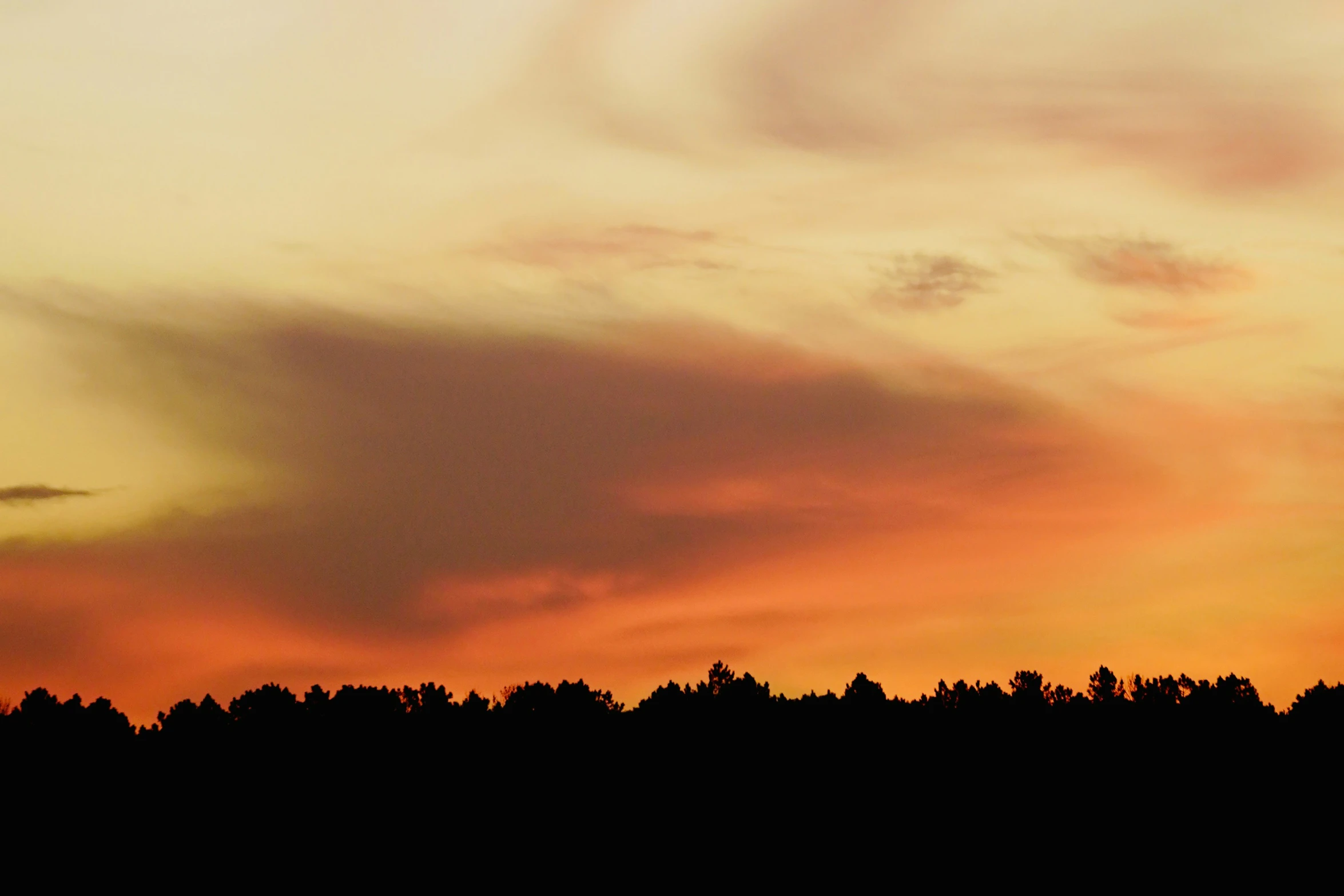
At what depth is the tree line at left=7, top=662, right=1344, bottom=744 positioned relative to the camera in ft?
512

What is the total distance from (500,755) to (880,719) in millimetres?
40107

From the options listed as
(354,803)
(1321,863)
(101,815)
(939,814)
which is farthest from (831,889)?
(101,815)

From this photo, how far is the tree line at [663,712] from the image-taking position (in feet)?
512

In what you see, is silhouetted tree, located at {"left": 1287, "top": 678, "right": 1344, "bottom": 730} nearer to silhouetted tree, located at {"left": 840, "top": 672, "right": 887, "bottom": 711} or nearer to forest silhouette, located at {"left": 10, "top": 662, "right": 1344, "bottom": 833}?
forest silhouette, located at {"left": 10, "top": 662, "right": 1344, "bottom": 833}

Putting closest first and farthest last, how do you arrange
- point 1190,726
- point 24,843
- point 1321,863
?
1. point 1321,863
2. point 24,843
3. point 1190,726

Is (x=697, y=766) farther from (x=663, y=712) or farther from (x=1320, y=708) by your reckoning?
(x=1320, y=708)

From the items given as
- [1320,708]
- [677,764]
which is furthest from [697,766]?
[1320,708]

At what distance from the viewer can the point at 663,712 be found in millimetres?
165250

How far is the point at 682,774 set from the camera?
14850 cm

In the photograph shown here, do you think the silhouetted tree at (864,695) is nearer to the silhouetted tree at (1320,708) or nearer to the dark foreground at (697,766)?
the dark foreground at (697,766)

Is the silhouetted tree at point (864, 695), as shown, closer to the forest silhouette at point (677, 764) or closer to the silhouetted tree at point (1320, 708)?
the forest silhouette at point (677, 764)

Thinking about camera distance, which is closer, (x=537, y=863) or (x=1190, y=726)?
(x=537, y=863)

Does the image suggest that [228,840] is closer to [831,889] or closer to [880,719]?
[831,889]

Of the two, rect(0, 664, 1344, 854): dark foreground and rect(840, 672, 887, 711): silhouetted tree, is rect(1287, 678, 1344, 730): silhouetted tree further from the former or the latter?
rect(840, 672, 887, 711): silhouetted tree
